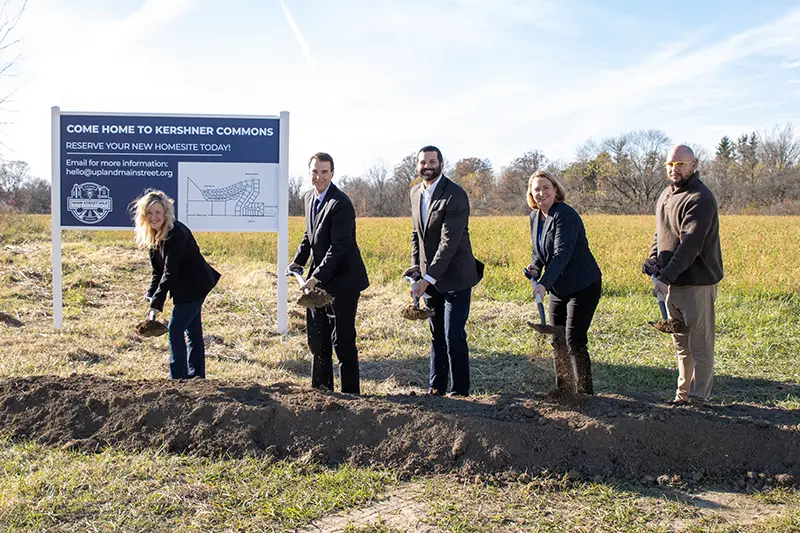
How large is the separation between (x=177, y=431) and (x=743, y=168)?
230 feet

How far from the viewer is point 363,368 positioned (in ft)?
23.2

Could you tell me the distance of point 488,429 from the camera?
4078 millimetres

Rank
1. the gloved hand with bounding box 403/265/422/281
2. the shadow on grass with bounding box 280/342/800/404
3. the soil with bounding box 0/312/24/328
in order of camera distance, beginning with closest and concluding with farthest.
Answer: the gloved hand with bounding box 403/265/422/281, the shadow on grass with bounding box 280/342/800/404, the soil with bounding box 0/312/24/328

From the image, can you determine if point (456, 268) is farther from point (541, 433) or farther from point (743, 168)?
point (743, 168)

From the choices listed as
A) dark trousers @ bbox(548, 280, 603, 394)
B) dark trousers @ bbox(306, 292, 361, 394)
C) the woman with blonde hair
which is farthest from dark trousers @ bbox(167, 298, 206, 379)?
dark trousers @ bbox(548, 280, 603, 394)

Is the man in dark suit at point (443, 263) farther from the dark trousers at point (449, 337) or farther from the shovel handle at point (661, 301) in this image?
the shovel handle at point (661, 301)

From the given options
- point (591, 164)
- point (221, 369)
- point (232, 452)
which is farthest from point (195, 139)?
point (591, 164)

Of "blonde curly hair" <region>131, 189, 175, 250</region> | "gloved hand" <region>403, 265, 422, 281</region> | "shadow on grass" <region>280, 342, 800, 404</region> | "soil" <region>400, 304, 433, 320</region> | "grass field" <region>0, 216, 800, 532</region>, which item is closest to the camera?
"grass field" <region>0, 216, 800, 532</region>

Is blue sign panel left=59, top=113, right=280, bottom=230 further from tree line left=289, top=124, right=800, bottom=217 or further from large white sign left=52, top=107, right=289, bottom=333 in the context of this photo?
tree line left=289, top=124, right=800, bottom=217

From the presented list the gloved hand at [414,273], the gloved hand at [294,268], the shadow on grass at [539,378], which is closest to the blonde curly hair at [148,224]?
the gloved hand at [294,268]

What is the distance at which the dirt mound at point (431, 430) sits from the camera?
3.90 meters

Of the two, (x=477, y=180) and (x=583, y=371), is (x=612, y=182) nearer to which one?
(x=477, y=180)

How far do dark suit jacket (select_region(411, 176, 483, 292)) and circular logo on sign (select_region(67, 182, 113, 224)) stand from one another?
193 inches

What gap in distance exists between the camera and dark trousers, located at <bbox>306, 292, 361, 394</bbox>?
5.02m
